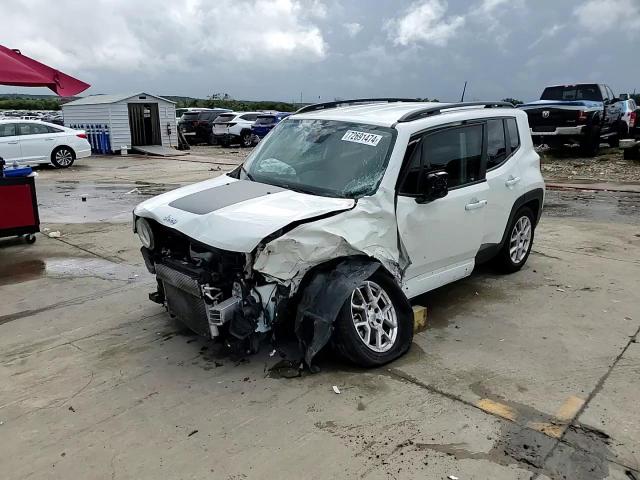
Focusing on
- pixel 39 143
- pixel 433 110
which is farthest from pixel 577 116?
pixel 39 143

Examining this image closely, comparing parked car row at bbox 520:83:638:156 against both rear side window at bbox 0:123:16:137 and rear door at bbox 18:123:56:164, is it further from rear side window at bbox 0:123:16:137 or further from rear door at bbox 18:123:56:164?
rear side window at bbox 0:123:16:137

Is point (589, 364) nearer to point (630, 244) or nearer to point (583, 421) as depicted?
point (583, 421)

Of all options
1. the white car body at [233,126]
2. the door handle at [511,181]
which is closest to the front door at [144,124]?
the white car body at [233,126]

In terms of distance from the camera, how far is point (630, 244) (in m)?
7.26

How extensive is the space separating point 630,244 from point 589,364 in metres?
4.03

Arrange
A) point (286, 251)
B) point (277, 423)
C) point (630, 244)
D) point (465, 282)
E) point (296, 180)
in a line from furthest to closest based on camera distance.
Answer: point (630, 244) → point (465, 282) → point (296, 180) → point (286, 251) → point (277, 423)

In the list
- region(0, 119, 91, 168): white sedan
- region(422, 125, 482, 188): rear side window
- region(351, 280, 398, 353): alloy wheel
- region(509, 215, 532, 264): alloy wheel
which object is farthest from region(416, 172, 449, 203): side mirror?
region(0, 119, 91, 168): white sedan

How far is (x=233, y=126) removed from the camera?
1032 inches

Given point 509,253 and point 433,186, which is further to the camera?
point 509,253

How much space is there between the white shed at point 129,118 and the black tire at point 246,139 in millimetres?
3085

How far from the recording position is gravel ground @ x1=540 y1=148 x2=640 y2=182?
14.6m

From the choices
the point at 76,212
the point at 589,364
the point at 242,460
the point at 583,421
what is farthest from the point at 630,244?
the point at 76,212

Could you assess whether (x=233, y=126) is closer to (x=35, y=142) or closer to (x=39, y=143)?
(x=39, y=143)

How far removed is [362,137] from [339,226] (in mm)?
1030
